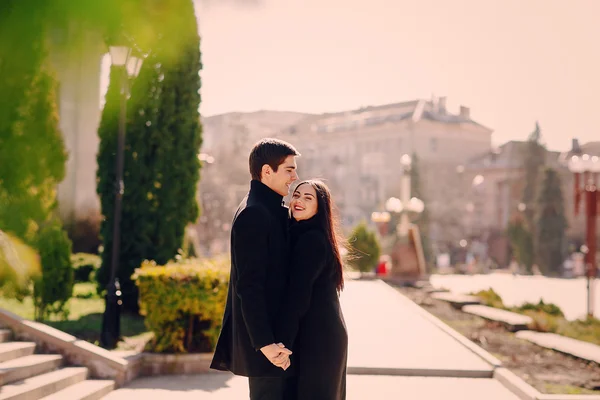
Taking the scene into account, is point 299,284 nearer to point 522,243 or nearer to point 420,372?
point 420,372

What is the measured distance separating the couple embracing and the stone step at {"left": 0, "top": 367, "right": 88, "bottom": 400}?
320 cm

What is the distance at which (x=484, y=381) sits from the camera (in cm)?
785

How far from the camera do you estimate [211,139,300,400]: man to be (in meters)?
3.62

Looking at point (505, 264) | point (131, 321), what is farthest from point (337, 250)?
point (505, 264)

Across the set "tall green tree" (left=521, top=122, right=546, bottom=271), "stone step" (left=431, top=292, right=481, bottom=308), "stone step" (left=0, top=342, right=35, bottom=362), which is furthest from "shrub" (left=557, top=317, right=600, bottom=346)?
"tall green tree" (left=521, top=122, right=546, bottom=271)

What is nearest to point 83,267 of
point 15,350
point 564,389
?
point 15,350

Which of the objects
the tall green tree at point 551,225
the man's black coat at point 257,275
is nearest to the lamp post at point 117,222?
the man's black coat at point 257,275

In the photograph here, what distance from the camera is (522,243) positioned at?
156ft

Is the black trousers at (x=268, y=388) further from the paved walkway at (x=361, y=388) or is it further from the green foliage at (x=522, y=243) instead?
the green foliage at (x=522, y=243)

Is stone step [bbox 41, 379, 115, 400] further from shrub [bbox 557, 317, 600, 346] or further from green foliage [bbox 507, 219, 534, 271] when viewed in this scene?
green foliage [bbox 507, 219, 534, 271]

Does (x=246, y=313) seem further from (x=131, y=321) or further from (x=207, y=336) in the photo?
(x=131, y=321)

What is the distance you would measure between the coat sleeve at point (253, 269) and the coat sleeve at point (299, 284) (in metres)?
0.10

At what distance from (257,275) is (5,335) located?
519 centimetres

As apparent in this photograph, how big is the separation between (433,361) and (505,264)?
158ft
